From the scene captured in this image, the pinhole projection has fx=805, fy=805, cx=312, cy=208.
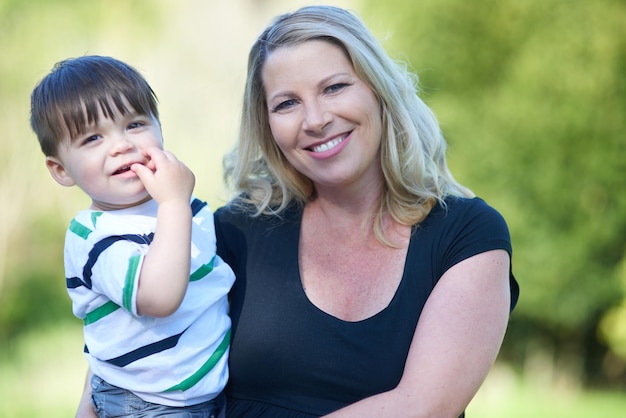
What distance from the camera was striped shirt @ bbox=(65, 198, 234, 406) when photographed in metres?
2.06

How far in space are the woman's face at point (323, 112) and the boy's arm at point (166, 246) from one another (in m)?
0.54

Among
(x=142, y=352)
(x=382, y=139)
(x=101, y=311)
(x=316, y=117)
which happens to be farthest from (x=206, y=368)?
(x=382, y=139)

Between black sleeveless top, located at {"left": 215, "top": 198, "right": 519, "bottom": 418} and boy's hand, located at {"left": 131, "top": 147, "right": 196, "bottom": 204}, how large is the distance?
0.57 metres

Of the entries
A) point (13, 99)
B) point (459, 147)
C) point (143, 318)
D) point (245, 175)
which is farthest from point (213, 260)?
point (13, 99)

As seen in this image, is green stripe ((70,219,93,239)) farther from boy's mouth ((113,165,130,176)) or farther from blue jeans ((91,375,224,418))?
blue jeans ((91,375,224,418))

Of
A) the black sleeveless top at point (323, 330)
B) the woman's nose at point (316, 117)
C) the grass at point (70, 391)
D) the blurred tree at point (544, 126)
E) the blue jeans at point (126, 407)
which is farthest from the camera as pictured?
the blurred tree at point (544, 126)

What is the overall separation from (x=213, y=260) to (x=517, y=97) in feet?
25.0

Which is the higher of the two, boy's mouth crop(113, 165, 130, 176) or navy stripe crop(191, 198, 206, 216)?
boy's mouth crop(113, 165, 130, 176)

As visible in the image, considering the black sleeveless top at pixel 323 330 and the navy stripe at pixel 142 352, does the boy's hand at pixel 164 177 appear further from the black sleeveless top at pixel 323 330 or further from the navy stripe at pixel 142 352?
the black sleeveless top at pixel 323 330

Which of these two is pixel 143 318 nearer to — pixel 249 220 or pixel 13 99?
pixel 249 220

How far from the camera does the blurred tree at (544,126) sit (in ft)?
30.4

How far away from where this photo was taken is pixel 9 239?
11.5 meters

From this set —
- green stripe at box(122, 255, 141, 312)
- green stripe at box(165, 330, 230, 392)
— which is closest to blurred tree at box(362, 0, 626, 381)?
green stripe at box(165, 330, 230, 392)

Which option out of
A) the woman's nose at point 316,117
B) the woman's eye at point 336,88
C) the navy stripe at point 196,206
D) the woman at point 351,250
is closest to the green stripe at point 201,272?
the navy stripe at point 196,206
